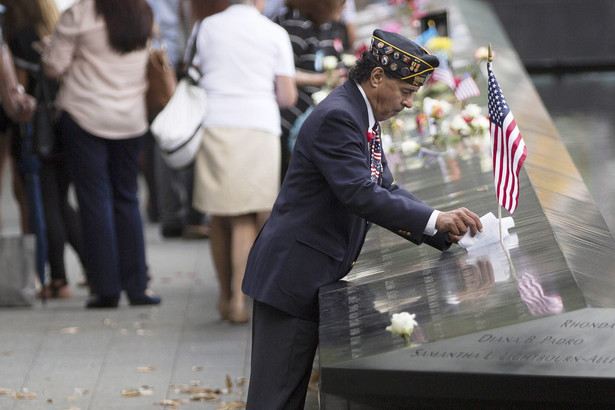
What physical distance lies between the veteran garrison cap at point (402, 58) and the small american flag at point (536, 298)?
0.79 metres

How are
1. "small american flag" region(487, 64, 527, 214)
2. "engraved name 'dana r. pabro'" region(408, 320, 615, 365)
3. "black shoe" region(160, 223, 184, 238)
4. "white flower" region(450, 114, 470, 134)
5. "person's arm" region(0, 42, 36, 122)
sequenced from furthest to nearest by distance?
"black shoe" region(160, 223, 184, 238)
"person's arm" region(0, 42, 36, 122)
"white flower" region(450, 114, 470, 134)
"small american flag" region(487, 64, 527, 214)
"engraved name 'dana r. pabro'" region(408, 320, 615, 365)

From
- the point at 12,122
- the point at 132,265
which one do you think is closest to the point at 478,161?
the point at 132,265

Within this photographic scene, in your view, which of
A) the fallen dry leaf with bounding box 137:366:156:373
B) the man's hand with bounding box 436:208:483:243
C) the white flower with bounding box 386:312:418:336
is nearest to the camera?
the white flower with bounding box 386:312:418:336

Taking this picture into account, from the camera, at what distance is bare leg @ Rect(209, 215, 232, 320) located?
7.09 meters

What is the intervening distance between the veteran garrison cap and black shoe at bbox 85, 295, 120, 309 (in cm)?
394

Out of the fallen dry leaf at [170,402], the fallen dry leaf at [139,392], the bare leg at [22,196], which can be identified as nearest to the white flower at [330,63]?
the bare leg at [22,196]

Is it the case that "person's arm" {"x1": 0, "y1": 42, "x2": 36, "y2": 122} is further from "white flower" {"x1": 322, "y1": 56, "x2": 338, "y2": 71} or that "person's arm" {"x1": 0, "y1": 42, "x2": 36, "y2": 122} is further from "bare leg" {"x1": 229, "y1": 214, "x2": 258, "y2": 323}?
"white flower" {"x1": 322, "y1": 56, "x2": 338, "y2": 71}

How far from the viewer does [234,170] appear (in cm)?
689

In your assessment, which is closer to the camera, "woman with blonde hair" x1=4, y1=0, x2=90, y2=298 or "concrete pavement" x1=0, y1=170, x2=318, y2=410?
"concrete pavement" x1=0, y1=170, x2=318, y2=410

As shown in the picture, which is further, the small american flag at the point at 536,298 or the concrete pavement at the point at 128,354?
the concrete pavement at the point at 128,354

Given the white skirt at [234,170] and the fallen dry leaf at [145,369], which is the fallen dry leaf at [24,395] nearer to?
the fallen dry leaf at [145,369]

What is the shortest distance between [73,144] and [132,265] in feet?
2.90

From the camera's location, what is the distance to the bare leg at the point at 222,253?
23.3 ft

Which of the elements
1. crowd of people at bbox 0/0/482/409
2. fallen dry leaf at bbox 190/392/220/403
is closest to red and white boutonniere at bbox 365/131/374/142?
crowd of people at bbox 0/0/482/409
